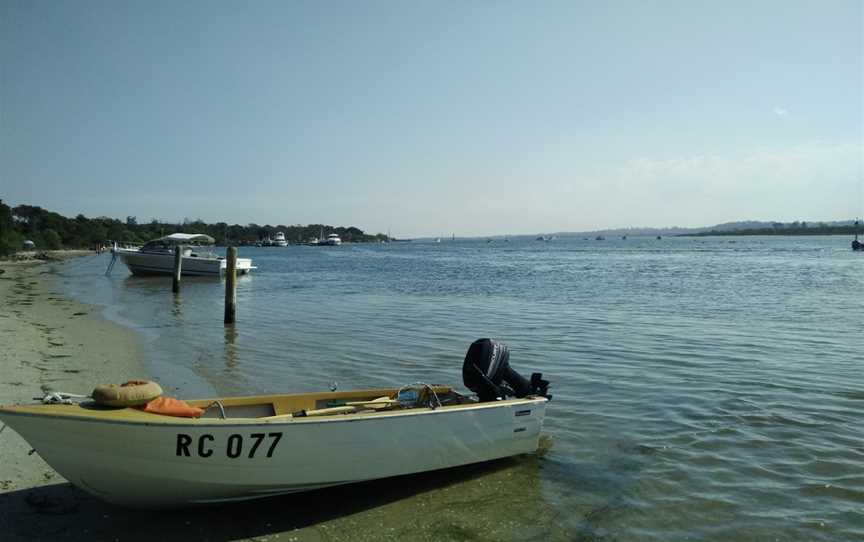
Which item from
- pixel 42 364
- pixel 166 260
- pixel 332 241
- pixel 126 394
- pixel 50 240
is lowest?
pixel 42 364

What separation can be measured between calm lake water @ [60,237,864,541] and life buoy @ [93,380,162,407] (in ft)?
7.59

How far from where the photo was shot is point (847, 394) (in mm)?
10344

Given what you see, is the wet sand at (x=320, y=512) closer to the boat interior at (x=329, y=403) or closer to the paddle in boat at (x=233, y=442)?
the paddle in boat at (x=233, y=442)

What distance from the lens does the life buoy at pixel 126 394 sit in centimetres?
523

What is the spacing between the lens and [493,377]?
24.5 ft

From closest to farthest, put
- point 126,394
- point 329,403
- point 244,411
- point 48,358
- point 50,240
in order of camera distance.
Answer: point 126,394 < point 244,411 < point 329,403 < point 48,358 < point 50,240

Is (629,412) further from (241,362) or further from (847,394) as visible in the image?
(241,362)

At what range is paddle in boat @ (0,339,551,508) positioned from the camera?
502cm

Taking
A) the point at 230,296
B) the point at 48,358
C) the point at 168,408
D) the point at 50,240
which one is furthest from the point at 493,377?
the point at 50,240

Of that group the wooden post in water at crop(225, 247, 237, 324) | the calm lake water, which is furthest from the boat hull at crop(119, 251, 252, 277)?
the wooden post in water at crop(225, 247, 237, 324)

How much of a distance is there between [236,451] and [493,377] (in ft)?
11.2

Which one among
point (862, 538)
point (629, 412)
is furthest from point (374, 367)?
point (862, 538)

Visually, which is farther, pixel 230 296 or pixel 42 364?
pixel 230 296

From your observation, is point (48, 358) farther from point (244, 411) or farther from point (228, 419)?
point (228, 419)
